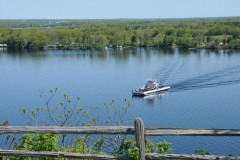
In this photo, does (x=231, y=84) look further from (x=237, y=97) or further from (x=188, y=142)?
(x=188, y=142)

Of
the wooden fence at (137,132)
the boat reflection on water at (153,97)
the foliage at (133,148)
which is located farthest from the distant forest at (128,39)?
the wooden fence at (137,132)

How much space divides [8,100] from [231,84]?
50.5ft

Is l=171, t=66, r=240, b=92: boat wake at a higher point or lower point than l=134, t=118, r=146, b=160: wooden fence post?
lower

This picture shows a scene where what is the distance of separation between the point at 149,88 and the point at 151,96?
0.59m

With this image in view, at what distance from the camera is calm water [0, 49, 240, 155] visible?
2214cm

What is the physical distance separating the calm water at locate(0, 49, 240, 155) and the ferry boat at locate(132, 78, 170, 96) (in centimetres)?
54

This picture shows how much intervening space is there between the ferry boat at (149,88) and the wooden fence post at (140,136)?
89.5 ft

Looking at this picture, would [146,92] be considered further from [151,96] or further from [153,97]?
[153,97]

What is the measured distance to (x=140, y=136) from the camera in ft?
11.7

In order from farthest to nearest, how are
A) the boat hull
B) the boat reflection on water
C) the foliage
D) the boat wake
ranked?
1. the boat wake
2. the boat hull
3. the boat reflection on water
4. the foliage

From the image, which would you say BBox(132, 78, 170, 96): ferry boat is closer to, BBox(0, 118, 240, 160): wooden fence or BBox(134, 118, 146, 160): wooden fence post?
BBox(0, 118, 240, 160): wooden fence

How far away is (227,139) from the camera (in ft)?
58.5

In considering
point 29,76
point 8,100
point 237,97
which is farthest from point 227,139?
point 29,76

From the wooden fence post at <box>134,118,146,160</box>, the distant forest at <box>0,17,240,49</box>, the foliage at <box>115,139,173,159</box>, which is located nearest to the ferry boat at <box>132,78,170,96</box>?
the foliage at <box>115,139,173,159</box>
